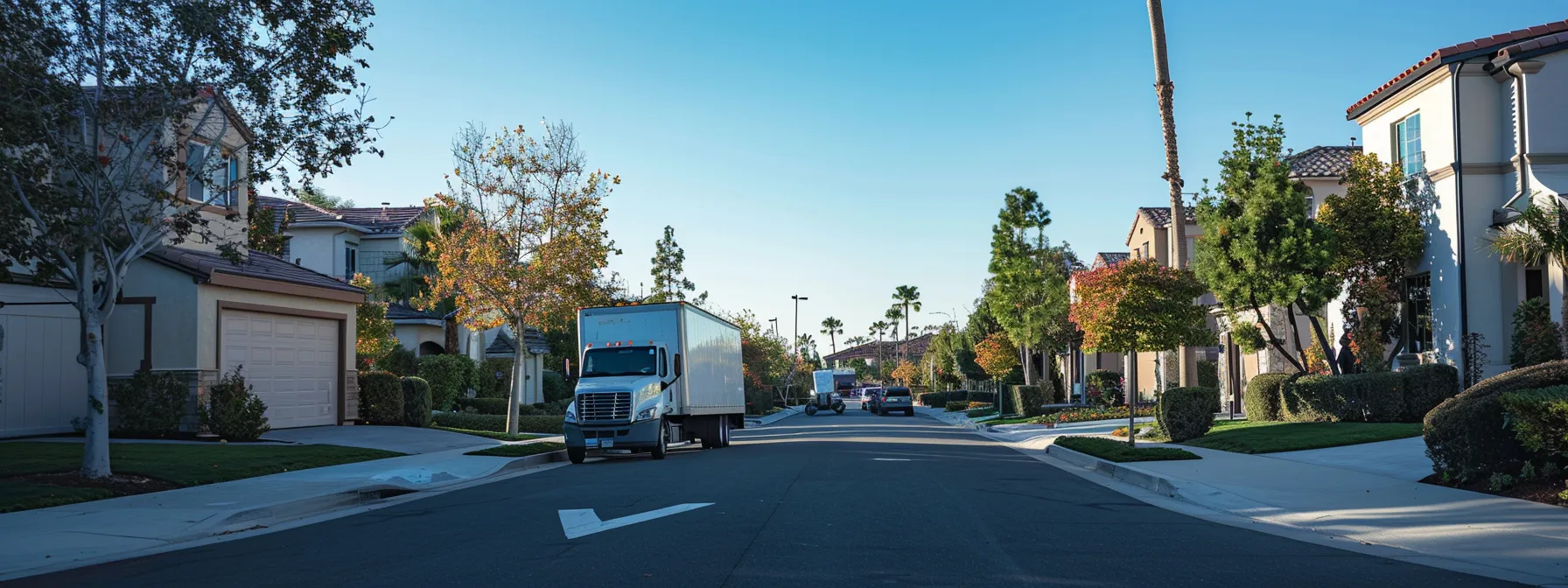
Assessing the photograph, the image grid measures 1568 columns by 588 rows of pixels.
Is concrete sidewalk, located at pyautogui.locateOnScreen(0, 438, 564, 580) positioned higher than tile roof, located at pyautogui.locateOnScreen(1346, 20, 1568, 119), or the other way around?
tile roof, located at pyautogui.locateOnScreen(1346, 20, 1568, 119)

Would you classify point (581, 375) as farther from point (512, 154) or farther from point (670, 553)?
point (670, 553)

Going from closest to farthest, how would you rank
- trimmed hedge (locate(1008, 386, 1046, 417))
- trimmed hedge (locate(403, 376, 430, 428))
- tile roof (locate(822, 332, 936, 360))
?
trimmed hedge (locate(403, 376, 430, 428))
trimmed hedge (locate(1008, 386, 1046, 417))
tile roof (locate(822, 332, 936, 360))

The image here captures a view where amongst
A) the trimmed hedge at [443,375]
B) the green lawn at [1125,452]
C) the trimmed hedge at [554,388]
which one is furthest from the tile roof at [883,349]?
the green lawn at [1125,452]

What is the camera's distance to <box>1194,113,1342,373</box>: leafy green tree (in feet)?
80.4

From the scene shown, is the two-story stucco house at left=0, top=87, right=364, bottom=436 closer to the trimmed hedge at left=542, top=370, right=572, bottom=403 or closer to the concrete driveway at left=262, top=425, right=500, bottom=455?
the concrete driveway at left=262, top=425, right=500, bottom=455

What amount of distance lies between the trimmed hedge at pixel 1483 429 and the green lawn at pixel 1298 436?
5.86 meters

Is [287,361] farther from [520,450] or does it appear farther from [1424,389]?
[1424,389]

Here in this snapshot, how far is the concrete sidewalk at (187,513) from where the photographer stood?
10078 mm

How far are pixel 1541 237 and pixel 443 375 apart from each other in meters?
30.6

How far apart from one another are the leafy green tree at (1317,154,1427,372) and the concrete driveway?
19570 mm

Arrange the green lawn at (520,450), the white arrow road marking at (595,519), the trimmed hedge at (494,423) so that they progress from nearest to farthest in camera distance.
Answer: the white arrow road marking at (595,519) → the green lawn at (520,450) → the trimmed hedge at (494,423)

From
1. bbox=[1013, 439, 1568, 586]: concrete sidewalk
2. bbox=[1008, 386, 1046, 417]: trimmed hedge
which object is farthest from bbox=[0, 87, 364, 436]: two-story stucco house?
bbox=[1008, 386, 1046, 417]: trimmed hedge

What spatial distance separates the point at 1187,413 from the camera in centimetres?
2291

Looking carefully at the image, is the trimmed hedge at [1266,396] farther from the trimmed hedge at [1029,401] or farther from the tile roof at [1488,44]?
the trimmed hedge at [1029,401]
